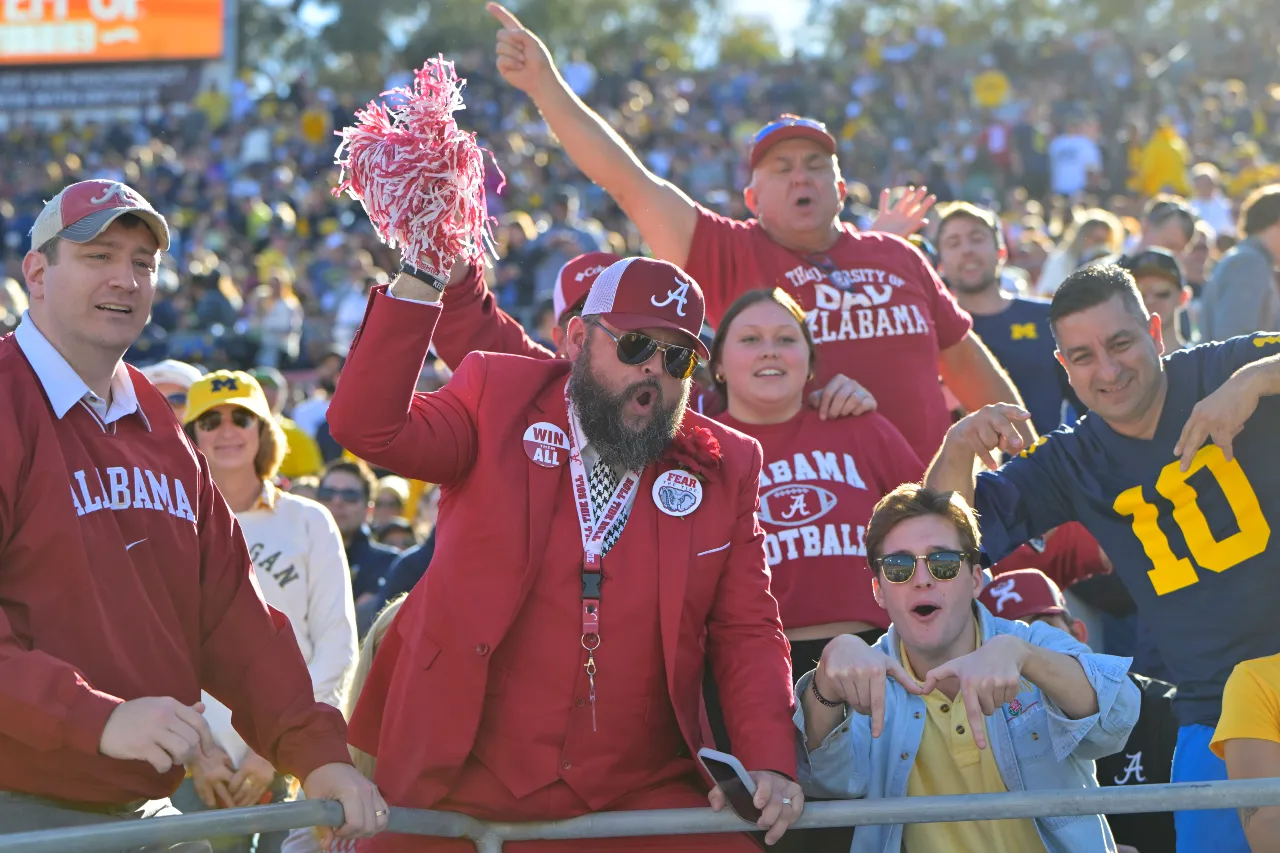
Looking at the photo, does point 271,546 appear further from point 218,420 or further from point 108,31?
point 108,31

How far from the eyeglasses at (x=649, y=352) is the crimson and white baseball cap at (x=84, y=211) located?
104cm

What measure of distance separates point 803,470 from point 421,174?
1.75 meters

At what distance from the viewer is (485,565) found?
138 inches

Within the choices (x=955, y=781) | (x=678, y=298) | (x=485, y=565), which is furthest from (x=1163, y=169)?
(x=485, y=565)

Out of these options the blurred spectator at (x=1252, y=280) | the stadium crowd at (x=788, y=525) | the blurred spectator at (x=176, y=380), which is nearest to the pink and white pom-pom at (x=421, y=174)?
the stadium crowd at (x=788, y=525)

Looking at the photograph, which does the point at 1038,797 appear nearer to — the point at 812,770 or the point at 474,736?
the point at 812,770

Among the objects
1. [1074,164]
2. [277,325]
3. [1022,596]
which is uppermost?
[1074,164]

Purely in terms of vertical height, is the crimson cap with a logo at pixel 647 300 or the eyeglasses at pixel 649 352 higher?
the crimson cap with a logo at pixel 647 300

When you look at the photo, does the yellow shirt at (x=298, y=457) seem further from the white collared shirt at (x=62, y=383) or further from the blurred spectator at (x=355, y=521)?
the white collared shirt at (x=62, y=383)

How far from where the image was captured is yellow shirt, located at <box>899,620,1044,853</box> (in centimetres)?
373

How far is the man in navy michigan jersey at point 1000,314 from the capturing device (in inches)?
265

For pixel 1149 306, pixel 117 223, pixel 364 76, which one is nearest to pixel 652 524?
pixel 117 223

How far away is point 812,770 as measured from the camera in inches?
145

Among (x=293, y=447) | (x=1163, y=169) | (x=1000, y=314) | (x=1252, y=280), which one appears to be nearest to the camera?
(x=1000, y=314)
